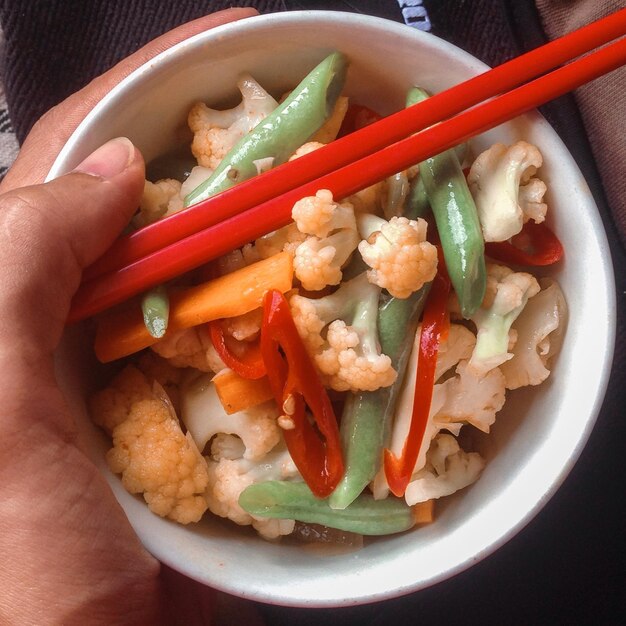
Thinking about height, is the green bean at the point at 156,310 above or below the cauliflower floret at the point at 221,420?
above

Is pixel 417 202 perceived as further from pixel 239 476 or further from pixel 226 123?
pixel 239 476

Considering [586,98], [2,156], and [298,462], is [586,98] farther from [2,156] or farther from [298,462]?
[2,156]

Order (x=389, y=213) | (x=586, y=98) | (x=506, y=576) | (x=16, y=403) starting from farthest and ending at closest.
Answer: (x=506, y=576)
(x=586, y=98)
(x=389, y=213)
(x=16, y=403)

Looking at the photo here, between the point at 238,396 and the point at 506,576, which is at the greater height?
the point at 238,396

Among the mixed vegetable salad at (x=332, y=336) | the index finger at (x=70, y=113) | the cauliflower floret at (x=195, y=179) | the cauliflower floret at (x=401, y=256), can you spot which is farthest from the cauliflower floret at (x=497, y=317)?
the index finger at (x=70, y=113)

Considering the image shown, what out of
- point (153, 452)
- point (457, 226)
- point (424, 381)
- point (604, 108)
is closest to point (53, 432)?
point (153, 452)

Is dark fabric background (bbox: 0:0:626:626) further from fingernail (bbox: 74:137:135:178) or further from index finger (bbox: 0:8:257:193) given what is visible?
fingernail (bbox: 74:137:135:178)

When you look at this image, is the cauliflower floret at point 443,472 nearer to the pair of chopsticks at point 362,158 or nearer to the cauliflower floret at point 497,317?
the cauliflower floret at point 497,317

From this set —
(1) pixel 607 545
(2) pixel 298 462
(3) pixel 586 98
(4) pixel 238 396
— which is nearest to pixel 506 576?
(1) pixel 607 545
